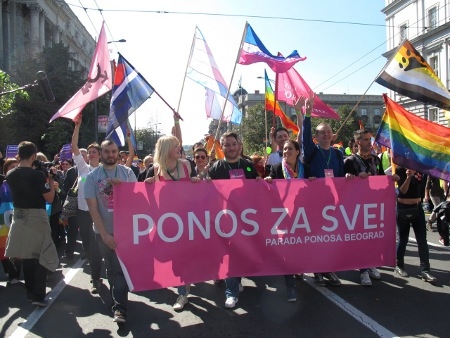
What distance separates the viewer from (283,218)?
4820 mm

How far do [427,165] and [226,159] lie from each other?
245cm

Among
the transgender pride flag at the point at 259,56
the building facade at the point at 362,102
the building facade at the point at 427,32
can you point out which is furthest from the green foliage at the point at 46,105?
the building facade at the point at 362,102

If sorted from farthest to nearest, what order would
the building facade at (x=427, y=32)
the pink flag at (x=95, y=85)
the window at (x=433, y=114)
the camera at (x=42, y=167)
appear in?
the building facade at (x=427, y=32)
the window at (x=433, y=114)
the pink flag at (x=95, y=85)
the camera at (x=42, y=167)

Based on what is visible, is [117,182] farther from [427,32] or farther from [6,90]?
[427,32]

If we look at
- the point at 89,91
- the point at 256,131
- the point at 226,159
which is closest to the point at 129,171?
the point at 226,159

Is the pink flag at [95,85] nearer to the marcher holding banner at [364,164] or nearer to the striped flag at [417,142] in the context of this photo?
the marcher holding banner at [364,164]

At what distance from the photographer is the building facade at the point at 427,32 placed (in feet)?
132

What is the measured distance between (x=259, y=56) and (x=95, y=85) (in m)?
2.95

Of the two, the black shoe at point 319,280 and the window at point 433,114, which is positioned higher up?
the window at point 433,114

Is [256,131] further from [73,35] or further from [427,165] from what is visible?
[427,165]

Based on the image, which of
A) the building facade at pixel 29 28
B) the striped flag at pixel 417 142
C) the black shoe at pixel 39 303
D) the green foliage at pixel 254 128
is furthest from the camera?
the green foliage at pixel 254 128

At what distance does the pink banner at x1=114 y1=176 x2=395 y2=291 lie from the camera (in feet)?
14.4

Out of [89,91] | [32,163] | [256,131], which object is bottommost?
[32,163]

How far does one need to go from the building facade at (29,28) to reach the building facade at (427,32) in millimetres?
32779
